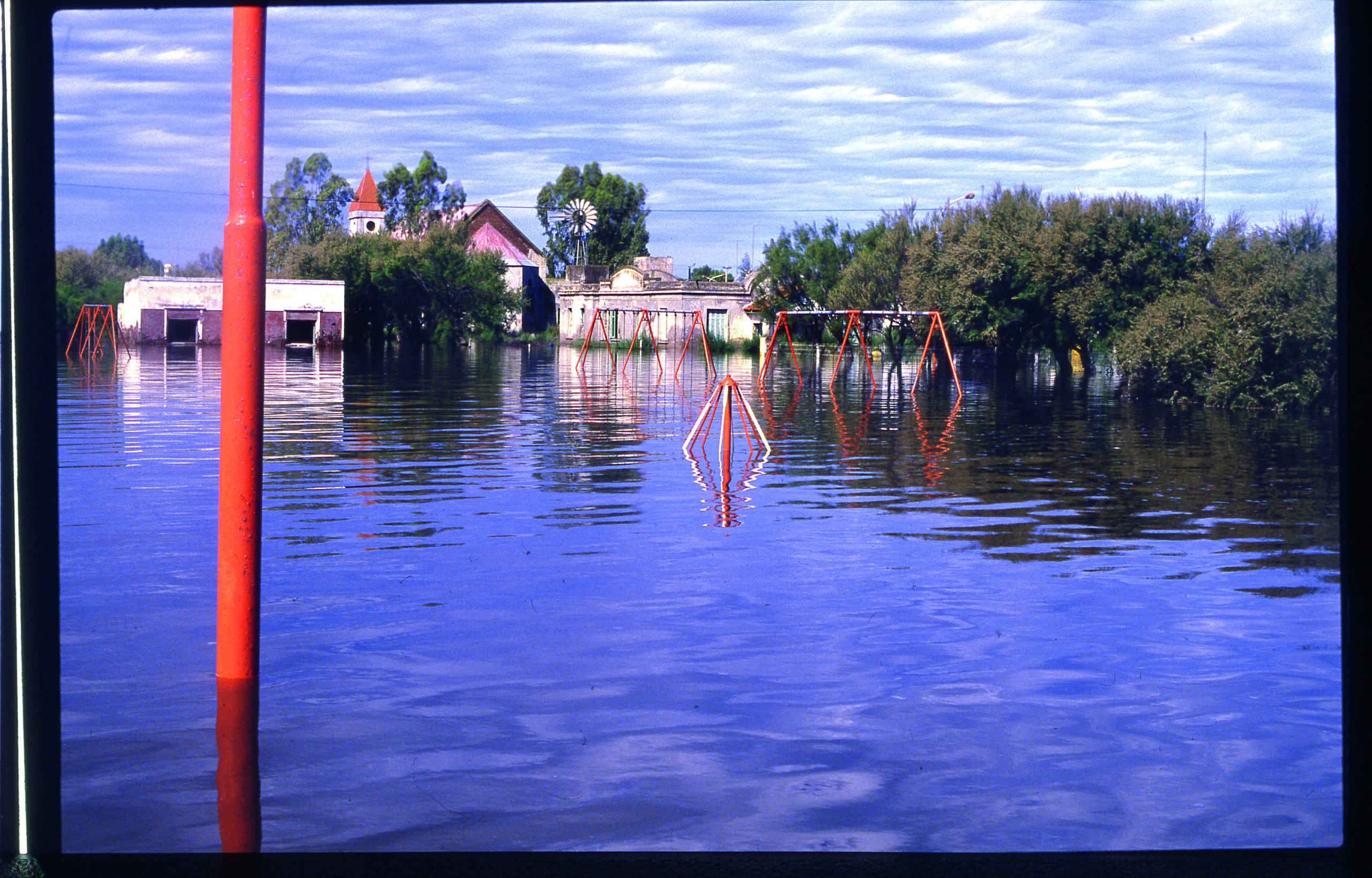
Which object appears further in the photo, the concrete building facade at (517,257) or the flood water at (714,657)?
the concrete building facade at (517,257)

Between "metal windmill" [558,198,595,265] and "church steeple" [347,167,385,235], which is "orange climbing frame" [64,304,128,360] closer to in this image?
"church steeple" [347,167,385,235]

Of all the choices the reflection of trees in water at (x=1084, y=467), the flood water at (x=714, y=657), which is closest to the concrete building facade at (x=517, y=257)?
the reflection of trees in water at (x=1084, y=467)

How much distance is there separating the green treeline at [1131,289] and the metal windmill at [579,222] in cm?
2902

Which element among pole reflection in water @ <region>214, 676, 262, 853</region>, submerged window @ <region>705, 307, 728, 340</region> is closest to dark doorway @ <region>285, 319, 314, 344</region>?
submerged window @ <region>705, 307, 728, 340</region>

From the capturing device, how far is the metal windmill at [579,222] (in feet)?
314

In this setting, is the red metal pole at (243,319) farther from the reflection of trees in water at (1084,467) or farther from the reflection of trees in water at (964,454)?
the reflection of trees in water at (964,454)

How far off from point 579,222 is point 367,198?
1526 cm

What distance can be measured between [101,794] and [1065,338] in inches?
1826

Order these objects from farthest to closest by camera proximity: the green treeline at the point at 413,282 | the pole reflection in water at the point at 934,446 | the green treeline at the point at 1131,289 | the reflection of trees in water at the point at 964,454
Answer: the green treeline at the point at 413,282
the green treeline at the point at 1131,289
the pole reflection in water at the point at 934,446
the reflection of trees in water at the point at 964,454

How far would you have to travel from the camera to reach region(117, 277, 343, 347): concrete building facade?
61250 millimetres

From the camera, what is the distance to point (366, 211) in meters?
91.6

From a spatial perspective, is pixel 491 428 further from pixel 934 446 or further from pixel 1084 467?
pixel 1084 467

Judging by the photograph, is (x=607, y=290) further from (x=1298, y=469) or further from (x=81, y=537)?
(x=81, y=537)

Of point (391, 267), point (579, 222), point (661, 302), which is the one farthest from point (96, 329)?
point (579, 222)
